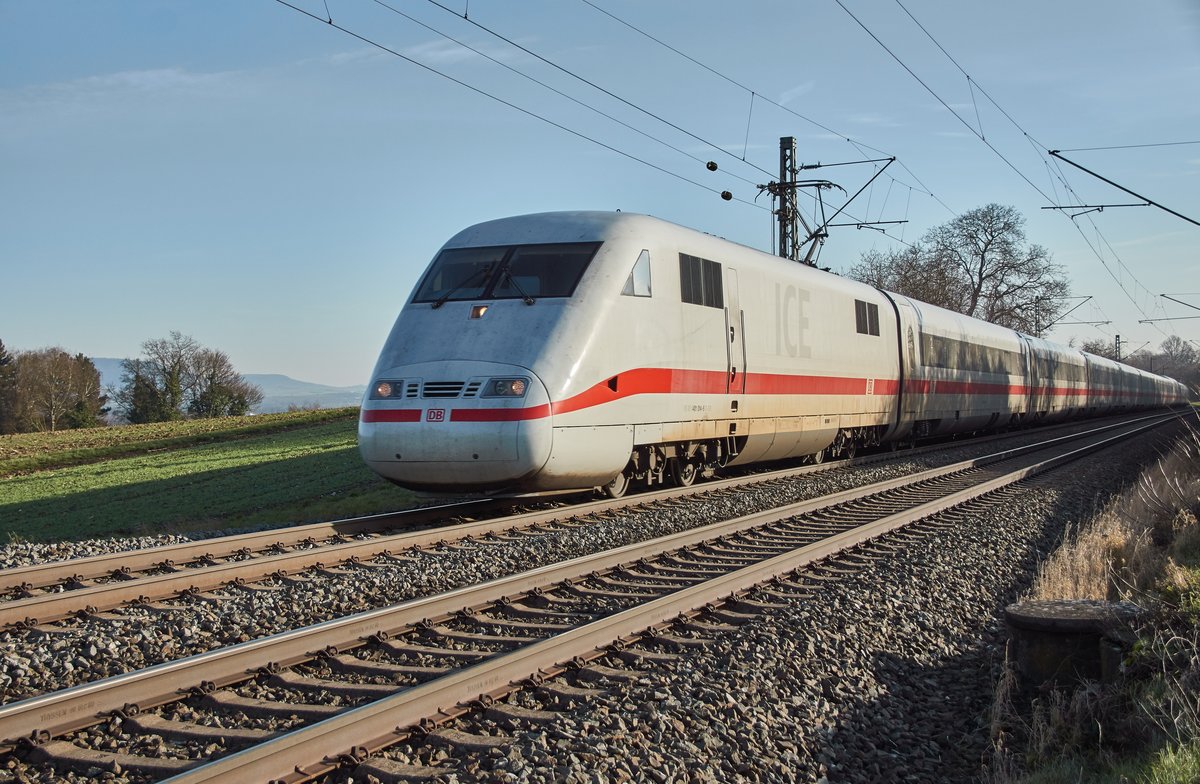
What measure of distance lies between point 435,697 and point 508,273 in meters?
7.28

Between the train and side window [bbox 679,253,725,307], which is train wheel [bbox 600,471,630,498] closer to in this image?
the train

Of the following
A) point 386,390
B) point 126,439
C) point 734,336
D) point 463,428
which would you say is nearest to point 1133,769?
point 463,428

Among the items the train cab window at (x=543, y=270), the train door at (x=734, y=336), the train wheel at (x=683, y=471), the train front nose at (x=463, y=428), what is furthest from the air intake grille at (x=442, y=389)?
the train door at (x=734, y=336)

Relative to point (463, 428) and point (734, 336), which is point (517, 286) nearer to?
point (463, 428)

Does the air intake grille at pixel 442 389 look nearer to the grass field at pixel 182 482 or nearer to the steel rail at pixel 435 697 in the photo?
the grass field at pixel 182 482

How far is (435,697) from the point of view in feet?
14.8

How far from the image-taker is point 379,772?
3912mm

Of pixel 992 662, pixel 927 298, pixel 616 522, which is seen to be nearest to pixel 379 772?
pixel 992 662

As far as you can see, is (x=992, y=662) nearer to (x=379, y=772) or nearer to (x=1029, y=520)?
(x=379, y=772)

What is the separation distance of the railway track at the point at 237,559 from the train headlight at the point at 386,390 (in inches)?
50.2

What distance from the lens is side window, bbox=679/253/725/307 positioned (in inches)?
490

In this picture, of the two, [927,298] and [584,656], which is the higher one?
[927,298]

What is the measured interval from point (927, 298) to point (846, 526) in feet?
167

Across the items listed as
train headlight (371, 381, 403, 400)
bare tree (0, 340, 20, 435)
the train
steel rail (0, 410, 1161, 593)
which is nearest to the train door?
the train
